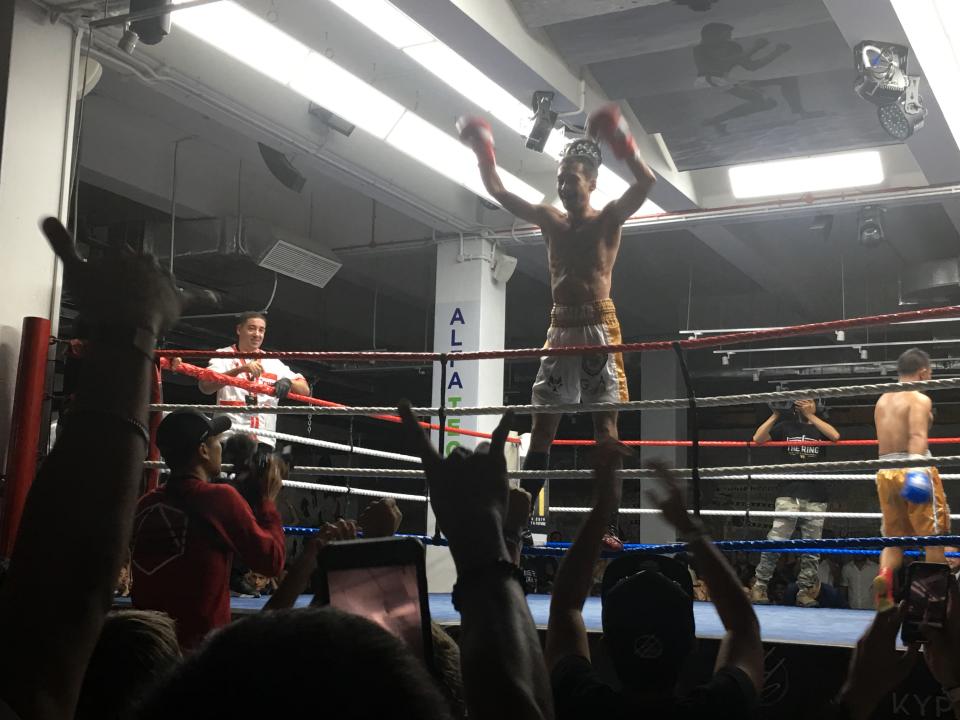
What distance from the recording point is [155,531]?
7.05 feet

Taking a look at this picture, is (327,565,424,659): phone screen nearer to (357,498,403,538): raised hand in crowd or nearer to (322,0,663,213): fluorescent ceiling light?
(357,498,403,538): raised hand in crowd

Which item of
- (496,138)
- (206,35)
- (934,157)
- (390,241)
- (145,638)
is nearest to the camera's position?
(145,638)

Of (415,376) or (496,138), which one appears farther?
(415,376)

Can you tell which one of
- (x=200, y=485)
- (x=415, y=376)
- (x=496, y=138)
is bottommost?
(x=200, y=485)

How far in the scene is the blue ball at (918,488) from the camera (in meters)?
4.29

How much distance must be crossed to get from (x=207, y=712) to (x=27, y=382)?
136 inches

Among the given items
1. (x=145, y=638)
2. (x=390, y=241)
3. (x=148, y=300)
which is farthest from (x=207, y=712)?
(x=390, y=241)

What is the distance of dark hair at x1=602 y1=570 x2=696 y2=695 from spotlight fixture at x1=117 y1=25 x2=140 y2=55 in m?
3.77

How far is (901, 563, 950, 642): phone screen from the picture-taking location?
4.49ft

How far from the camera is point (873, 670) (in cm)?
130

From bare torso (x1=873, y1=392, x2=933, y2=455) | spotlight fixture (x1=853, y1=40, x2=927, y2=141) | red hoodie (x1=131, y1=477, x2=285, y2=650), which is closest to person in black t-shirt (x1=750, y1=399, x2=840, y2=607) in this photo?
bare torso (x1=873, y1=392, x2=933, y2=455)

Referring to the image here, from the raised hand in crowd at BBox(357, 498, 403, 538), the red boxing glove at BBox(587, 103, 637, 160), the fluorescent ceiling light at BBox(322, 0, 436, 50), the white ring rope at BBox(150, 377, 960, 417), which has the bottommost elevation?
the raised hand in crowd at BBox(357, 498, 403, 538)

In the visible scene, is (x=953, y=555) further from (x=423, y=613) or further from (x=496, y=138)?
(x=423, y=613)

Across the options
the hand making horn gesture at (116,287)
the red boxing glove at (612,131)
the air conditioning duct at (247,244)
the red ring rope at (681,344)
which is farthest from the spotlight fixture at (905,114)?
the hand making horn gesture at (116,287)
